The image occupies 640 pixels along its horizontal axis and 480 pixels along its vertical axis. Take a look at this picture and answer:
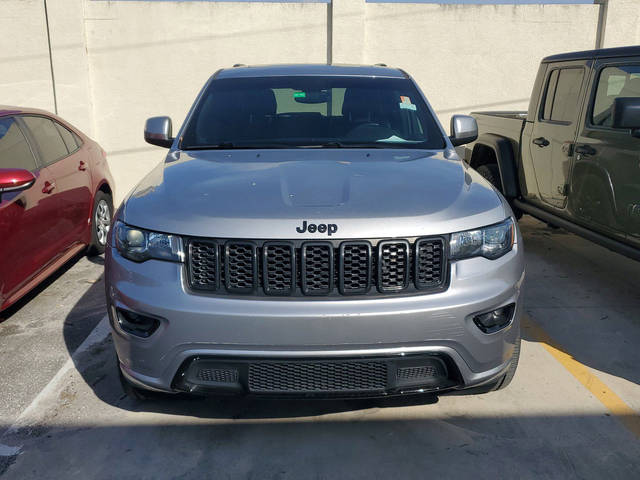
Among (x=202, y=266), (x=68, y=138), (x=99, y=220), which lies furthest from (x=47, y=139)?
(x=202, y=266)

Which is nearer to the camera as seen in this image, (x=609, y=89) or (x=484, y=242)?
(x=484, y=242)

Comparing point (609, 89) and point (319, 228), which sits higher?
point (609, 89)

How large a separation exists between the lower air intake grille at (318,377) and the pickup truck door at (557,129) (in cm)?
321

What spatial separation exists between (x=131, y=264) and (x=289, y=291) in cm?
71

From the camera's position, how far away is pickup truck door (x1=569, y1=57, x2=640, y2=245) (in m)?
4.20

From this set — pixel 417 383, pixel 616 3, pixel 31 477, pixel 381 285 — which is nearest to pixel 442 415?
pixel 417 383

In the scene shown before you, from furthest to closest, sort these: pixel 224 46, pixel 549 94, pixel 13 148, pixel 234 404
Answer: pixel 224 46, pixel 549 94, pixel 13 148, pixel 234 404

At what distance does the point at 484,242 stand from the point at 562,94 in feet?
10.7

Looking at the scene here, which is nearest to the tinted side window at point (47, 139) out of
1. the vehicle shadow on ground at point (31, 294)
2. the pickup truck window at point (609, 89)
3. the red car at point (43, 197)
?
the red car at point (43, 197)

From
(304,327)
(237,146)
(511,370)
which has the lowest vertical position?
(511,370)

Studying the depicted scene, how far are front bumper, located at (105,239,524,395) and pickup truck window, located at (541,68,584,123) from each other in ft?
10.1

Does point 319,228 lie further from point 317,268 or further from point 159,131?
point 159,131

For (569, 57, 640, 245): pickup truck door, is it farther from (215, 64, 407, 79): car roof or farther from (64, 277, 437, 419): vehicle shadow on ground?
(64, 277, 437, 419): vehicle shadow on ground

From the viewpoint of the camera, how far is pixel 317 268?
8.43ft
